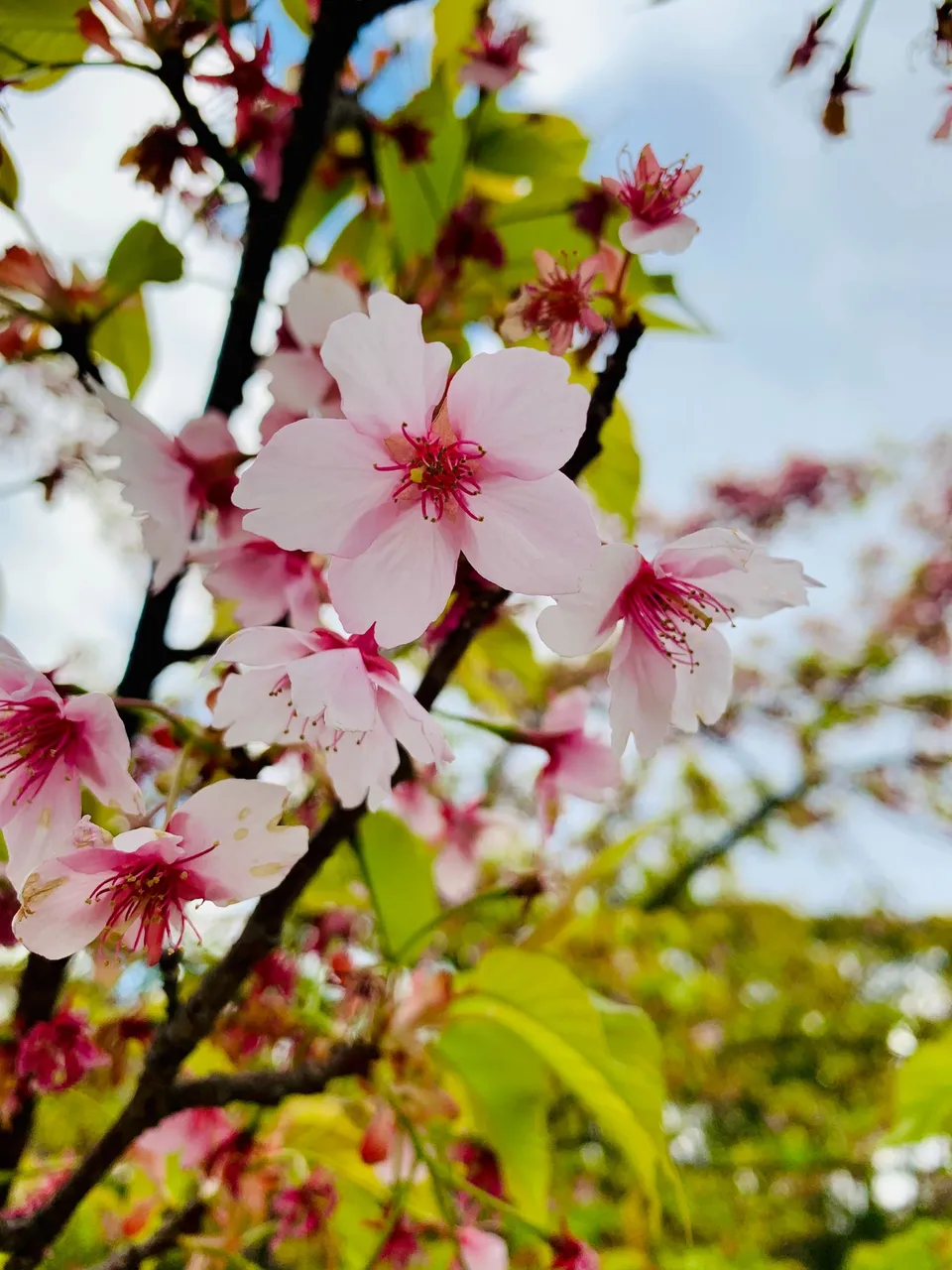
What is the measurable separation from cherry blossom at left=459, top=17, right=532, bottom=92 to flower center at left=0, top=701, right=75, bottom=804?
0.69m

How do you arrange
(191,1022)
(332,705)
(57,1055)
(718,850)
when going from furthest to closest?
(718,850) < (57,1055) < (191,1022) < (332,705)

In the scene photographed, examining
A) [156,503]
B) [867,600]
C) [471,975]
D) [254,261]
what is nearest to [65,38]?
[254,261]

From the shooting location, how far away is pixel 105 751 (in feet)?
1.36

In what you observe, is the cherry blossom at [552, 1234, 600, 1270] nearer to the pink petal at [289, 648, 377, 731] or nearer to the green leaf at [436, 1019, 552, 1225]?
the green leaf at [436, 1019, 552, 1225]

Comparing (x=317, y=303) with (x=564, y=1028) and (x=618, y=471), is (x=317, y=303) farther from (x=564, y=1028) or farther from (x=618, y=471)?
(x=564, y=1028)

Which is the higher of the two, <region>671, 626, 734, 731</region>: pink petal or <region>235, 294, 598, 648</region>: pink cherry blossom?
<region>235, 294, 598, 648</region>: pink cherry blossom

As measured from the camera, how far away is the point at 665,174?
435mm

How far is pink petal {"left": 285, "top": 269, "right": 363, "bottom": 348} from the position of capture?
2.03ft

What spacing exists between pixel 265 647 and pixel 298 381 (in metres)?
0.24

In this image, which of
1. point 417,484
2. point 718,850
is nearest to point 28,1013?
point 417,484

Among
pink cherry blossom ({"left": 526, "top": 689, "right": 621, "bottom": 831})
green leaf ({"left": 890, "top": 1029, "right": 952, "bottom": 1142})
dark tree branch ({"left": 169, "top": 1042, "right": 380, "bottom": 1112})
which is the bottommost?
green leaf ({"left": 890, "top": 1029, "right": 952, "bottom": 1142})

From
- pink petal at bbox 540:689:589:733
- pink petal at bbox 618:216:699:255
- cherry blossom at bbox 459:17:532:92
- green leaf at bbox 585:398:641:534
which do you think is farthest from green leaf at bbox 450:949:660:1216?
cherry blossom at bbox 459:17:532:92

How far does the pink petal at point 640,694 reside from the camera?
0.43 metres

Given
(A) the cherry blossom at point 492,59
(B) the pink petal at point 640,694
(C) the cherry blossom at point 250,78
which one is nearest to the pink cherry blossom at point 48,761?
(B) the pink petal at point 640,694
